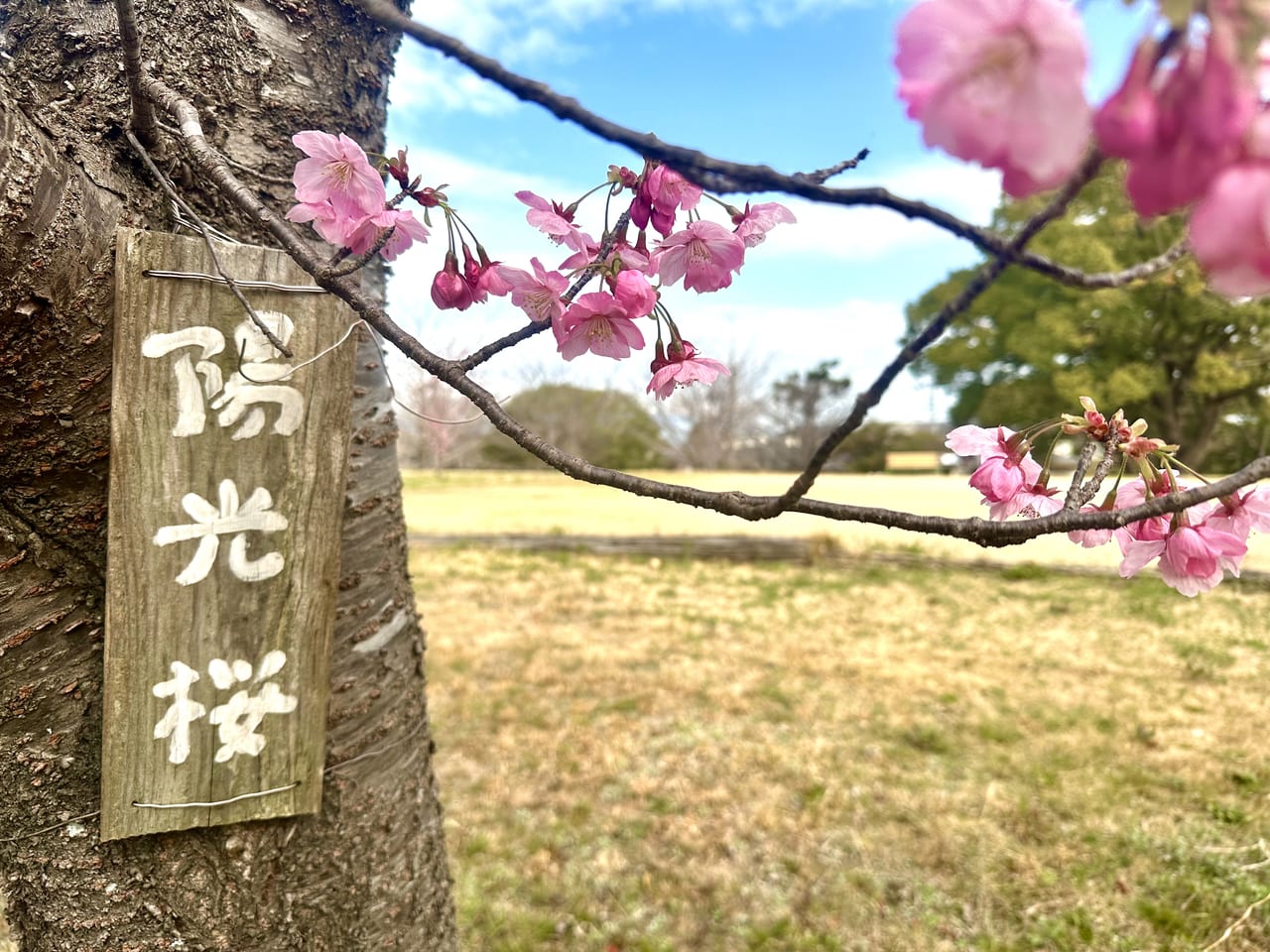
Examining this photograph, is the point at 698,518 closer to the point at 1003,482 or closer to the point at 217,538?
the point at 217,538

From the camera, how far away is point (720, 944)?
1776mm

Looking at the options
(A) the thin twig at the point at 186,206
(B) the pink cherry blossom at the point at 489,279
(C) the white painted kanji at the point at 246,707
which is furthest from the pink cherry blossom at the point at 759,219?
(C) the white painted kanji at the point at 246,707

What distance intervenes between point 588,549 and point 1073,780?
4.89 m

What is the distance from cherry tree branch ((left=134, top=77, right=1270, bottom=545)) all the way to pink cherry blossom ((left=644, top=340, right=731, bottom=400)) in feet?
0.81

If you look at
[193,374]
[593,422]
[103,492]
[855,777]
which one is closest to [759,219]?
[193,374]

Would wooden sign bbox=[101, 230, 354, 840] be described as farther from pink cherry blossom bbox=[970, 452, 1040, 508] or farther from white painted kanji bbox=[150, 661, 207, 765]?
pink cherry blossom bbox=[970, 452, 1040, 508]

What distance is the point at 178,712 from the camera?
2.77 ft

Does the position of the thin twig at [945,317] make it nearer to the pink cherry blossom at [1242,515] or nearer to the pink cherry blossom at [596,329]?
the pink cherry blossom at [596,329]

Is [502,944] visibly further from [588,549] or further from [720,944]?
[588,549]

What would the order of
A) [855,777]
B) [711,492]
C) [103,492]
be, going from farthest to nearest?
[855,777] → [103,492] → [711,492]

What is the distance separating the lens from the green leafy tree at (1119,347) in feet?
34.2

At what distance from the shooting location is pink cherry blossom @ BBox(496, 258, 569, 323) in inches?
26.3

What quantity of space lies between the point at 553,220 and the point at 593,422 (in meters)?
19.6

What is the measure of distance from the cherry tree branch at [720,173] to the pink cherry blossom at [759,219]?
1.39 feet
